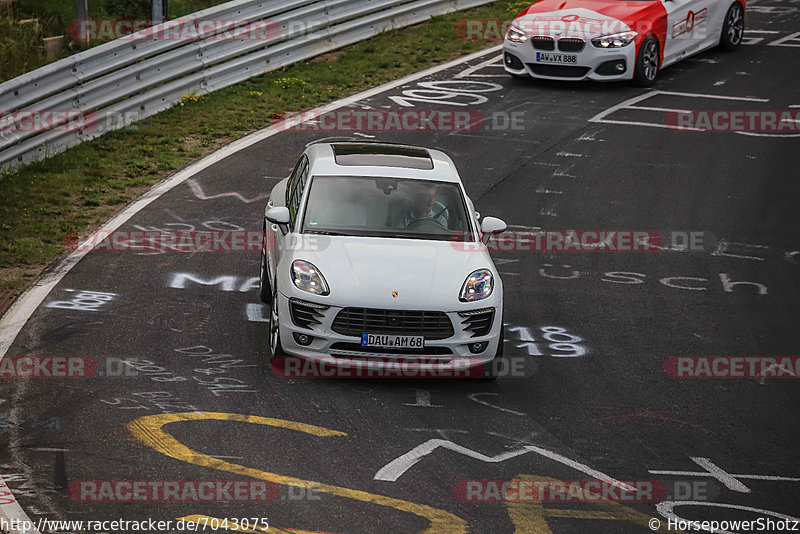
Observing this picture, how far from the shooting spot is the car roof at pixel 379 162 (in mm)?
9688

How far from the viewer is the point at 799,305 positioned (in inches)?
416

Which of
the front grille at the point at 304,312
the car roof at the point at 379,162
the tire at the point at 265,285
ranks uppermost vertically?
the car roof at the point at 379,162

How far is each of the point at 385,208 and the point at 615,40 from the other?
9.14 meters

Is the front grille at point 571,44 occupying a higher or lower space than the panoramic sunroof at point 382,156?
higher

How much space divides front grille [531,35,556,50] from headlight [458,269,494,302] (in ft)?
30.6

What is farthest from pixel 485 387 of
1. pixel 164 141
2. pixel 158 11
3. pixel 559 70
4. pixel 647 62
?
pixel 158 11

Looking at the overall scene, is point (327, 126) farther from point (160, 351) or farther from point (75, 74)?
point (160, 351)

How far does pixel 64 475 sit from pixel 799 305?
7.15 metres

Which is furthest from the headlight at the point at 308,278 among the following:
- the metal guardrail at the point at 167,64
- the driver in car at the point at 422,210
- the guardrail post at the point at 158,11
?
the guardrail post at the point at 158,11

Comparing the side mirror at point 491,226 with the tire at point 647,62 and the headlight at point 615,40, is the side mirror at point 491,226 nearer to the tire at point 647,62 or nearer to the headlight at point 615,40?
the headlight at point 615,40

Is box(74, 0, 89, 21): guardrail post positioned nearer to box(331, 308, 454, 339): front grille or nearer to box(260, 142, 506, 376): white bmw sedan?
box(260, 142, 506, 376): white bmw sedan

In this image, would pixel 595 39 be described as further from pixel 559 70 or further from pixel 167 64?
pixel 167 64

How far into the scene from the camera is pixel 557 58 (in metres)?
17.4

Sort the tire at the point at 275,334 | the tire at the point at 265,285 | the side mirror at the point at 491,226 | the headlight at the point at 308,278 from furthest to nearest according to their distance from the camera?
the tire at the point at 265,285, the side mirror at the point at 491,226, the tire at the point at 275,334, the headlight at the point at 308,278
